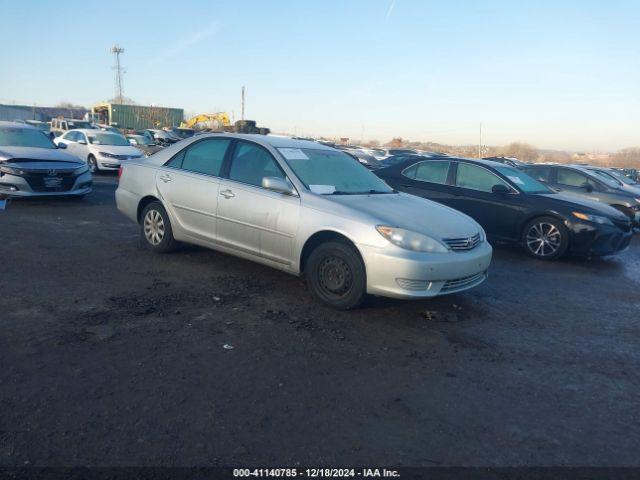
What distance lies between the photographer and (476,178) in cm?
892

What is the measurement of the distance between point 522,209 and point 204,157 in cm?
532

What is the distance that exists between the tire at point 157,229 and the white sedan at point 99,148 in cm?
1003

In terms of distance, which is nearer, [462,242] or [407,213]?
[462,242]

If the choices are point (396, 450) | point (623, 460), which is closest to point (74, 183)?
point (396, 450)

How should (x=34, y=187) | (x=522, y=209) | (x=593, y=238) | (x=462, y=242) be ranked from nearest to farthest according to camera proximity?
(x=462, y=242) < (x=593, y=238) < (x=522, y=209) < (x=34, y=187)

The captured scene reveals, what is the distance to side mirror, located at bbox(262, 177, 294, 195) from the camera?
5113mm

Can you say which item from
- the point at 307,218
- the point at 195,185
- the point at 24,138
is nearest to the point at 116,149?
the point at 24,138

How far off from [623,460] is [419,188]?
6847 mm

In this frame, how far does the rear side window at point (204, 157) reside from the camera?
5945 mm

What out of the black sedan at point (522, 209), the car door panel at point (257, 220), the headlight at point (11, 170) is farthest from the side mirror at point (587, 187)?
the headlight at point (11, 170)

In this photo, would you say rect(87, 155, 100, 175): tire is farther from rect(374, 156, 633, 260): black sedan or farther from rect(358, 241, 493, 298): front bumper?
rect(358, 241, 493, 298): front bumper

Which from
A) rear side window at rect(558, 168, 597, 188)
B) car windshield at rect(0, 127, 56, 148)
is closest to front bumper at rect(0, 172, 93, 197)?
car windshield at rect(0, 127, 56, 148)

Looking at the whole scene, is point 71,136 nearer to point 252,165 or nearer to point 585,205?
point 252,165

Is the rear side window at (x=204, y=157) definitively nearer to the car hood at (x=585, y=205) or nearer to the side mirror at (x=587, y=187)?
the car hood at (x=585, y=205)
